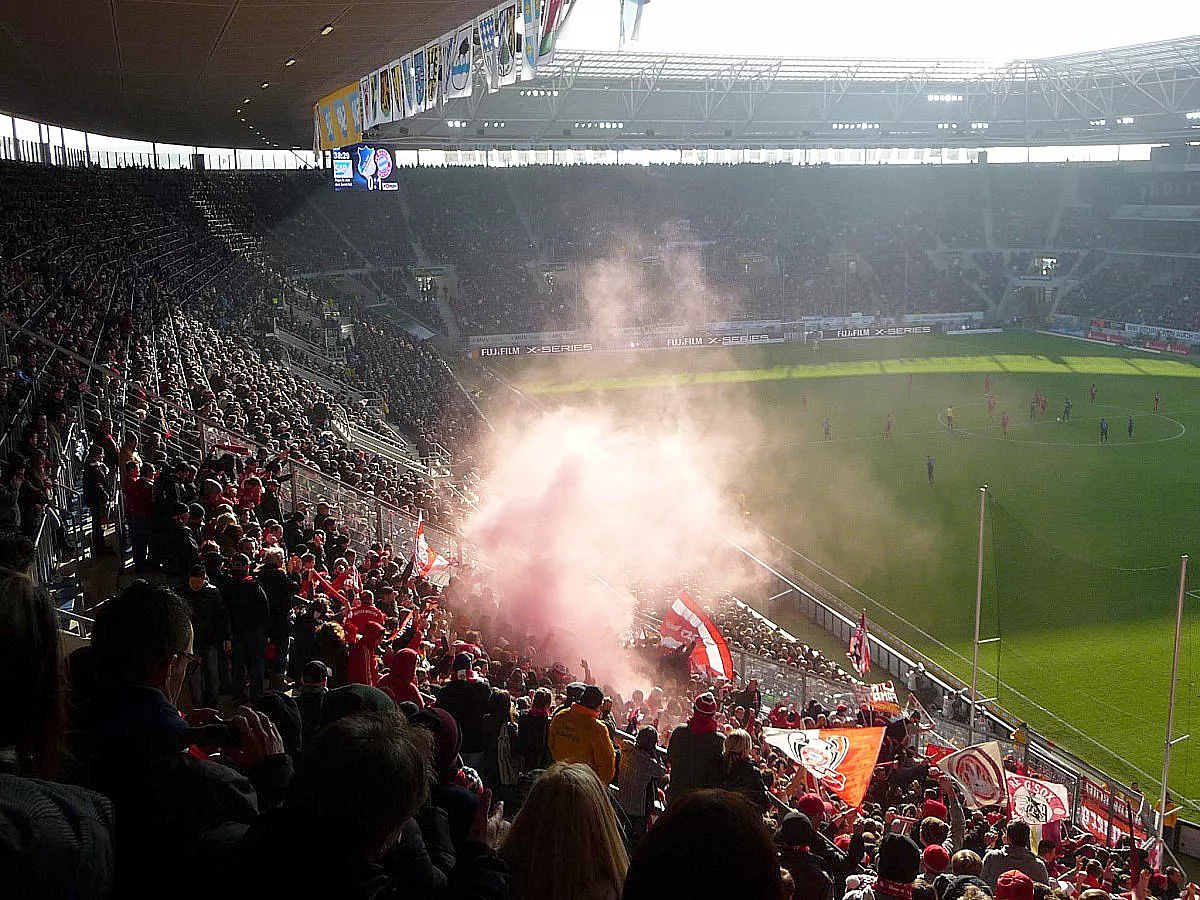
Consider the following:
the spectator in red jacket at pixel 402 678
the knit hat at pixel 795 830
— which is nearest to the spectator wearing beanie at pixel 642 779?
the spectator in red jacket at pixel 402 678

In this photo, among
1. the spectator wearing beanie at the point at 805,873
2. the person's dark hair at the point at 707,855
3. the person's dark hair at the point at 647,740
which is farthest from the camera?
the person's dark hair at the point at 647,740

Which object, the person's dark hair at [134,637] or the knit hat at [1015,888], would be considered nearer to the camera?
the person's dark hair at [134,637]

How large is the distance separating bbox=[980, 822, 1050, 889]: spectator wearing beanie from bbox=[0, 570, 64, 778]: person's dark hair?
579 centimetres

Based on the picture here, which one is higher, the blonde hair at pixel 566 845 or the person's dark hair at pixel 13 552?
the person's dark hair at pixel 13 552

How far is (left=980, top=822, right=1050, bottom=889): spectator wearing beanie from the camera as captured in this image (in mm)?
6652

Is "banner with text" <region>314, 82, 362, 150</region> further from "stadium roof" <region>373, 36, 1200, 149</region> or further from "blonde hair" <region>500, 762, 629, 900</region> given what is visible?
"stadium roof" <region>373, 36, 1200, 149</region>

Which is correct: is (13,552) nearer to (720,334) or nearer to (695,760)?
(695,760)

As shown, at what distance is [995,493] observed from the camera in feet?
99.2

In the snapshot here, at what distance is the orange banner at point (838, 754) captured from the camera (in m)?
9.19

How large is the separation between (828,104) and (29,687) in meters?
65.3

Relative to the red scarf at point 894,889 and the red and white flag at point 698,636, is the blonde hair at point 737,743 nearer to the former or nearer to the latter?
the red scarf at point 894,889

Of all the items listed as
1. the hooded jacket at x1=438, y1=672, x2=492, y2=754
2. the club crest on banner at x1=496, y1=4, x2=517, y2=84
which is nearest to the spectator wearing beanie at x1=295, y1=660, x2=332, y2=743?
the hooded jacket at x1=438, y1=672, x2=492, y2=754

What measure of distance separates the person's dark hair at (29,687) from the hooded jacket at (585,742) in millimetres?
4007

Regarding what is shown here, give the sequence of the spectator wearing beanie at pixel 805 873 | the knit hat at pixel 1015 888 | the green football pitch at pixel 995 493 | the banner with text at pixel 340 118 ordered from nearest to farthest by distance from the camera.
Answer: the spectator wearing beanie at pixel 805 873
the knit hat at pixel 1015 888
the green football pitch at pixel 995 493
the banner with text at pixel 340 118
